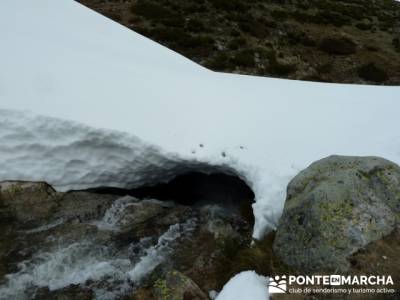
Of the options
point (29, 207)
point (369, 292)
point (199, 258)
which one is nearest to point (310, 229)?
point (369, 292)

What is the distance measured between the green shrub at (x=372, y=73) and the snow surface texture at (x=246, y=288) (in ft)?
48.7

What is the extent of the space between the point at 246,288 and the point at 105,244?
242cm

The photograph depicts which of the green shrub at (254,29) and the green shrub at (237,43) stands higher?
the green shrub at (254,29)

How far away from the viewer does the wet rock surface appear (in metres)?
5.34

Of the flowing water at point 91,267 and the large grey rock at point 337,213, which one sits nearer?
the large grey rock at point 337,213

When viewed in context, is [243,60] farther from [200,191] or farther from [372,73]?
[200,191]

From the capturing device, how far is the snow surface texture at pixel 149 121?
6.66 metres

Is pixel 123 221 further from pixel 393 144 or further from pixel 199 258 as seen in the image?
pixel 393 144

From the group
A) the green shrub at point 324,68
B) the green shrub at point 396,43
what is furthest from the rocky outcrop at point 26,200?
the green shrub at point 396,43

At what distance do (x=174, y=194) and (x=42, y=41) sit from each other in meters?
4.67

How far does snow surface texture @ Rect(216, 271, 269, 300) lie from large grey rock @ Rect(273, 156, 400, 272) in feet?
1.57

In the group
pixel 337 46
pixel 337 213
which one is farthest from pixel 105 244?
pixel 337 46

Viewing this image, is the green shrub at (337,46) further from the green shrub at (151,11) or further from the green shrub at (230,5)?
the green shrub at (151,11)

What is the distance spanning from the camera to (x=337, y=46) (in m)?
19.3
